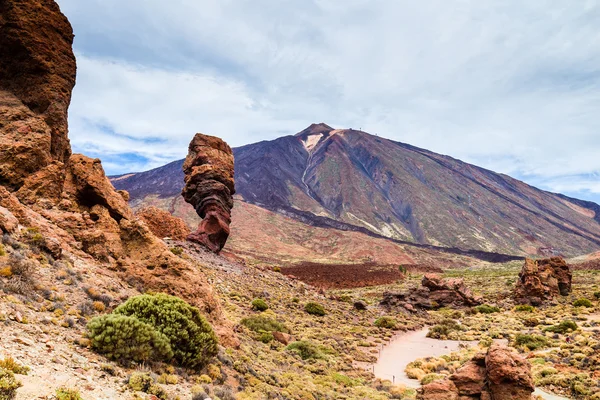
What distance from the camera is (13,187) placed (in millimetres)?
11492

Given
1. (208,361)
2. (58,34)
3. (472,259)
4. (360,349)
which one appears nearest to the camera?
(208,361)

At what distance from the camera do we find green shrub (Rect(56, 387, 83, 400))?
5.42 metres

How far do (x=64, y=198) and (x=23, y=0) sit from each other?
724 cm

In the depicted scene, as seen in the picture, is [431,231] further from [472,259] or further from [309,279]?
[309,279]

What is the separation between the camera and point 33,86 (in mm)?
13031

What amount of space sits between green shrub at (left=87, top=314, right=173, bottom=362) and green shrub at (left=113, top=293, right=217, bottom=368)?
1.57ft

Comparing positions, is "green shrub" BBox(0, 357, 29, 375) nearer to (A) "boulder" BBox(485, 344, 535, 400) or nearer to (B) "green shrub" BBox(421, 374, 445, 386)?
(A) "boulder" BBox(485, 344, 535, 400)

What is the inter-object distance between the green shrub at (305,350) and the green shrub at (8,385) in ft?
44.7

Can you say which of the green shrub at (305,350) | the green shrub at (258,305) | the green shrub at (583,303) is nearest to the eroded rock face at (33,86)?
the green shrub at (305,350)

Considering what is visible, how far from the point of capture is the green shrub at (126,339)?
25.7 ft

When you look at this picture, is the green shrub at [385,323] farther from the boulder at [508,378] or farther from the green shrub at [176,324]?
the green shrub at [176,324]

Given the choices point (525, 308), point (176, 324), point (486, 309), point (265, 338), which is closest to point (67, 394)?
point (176, 324)

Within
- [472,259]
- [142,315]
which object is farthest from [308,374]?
[472,259]

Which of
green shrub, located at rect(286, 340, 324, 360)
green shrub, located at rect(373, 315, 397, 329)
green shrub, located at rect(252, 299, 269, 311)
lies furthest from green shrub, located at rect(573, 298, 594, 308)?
green shrub, located at rect(286, 340, 324, 360)
